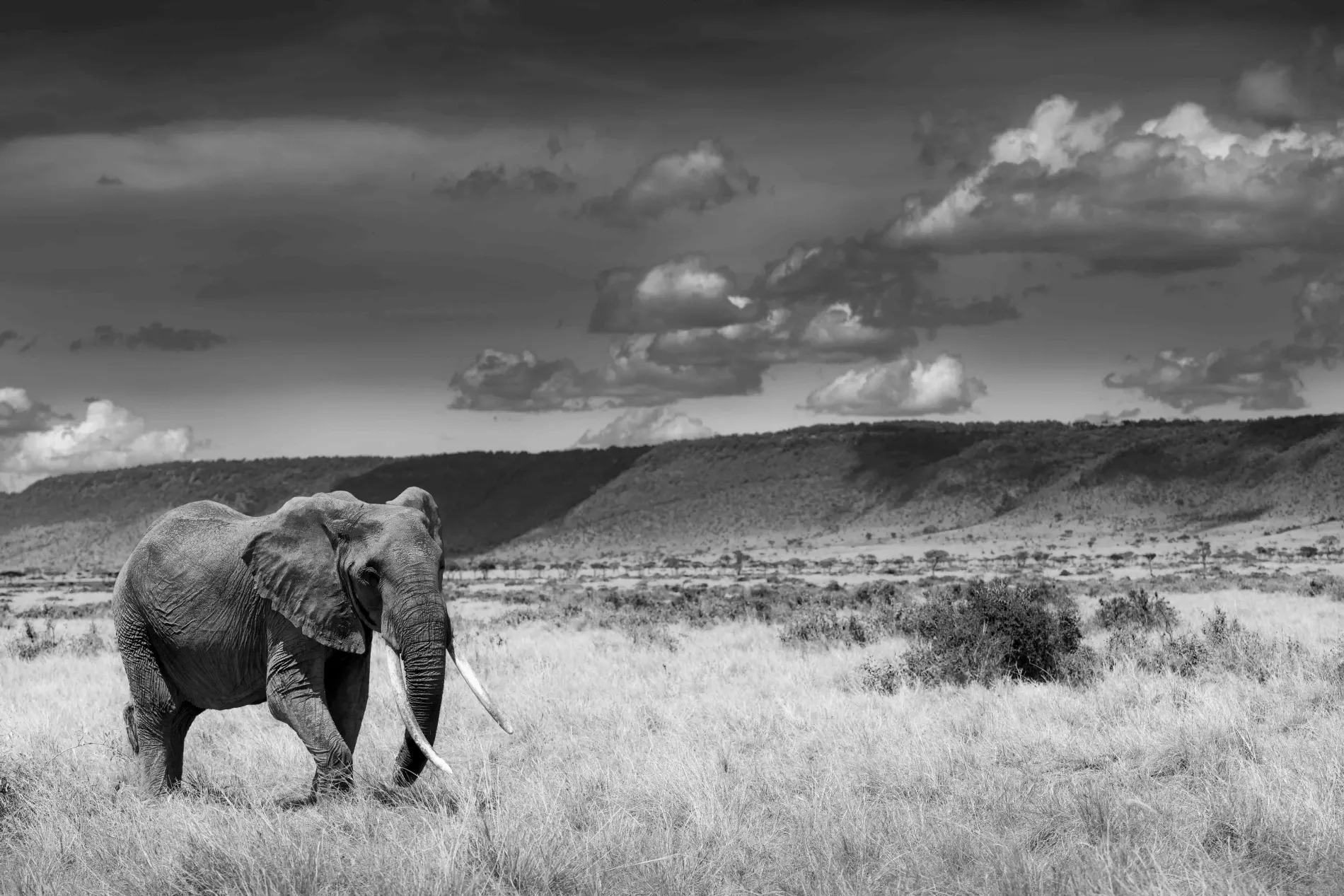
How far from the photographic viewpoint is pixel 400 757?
26.0 ft

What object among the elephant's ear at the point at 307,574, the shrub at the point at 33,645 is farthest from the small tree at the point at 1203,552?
the elephant's ear at the point at 307,574

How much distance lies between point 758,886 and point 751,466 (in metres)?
120

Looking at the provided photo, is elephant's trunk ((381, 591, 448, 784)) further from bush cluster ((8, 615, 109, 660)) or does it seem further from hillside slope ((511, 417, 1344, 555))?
hillside slope ((511, 417, 1344, 555))

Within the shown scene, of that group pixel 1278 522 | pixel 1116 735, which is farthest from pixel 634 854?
pixel 1278 522

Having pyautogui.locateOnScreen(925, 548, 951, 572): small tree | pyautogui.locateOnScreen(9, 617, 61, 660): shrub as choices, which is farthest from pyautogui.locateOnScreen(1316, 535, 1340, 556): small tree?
pyautogui.locateOnScreen(9, 617, 61, 660): shrub

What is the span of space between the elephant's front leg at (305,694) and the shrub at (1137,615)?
1322 cm

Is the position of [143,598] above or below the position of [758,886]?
above

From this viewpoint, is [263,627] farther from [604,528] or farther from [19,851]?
[604,528]

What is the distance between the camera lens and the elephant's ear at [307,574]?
313 inches

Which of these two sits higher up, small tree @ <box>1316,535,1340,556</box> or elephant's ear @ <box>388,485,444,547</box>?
elephant's ear @ <box>388,485,444,547</box>

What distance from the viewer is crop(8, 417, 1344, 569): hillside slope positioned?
95500mm

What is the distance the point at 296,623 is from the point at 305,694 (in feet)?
1.59

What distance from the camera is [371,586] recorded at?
7.90 m

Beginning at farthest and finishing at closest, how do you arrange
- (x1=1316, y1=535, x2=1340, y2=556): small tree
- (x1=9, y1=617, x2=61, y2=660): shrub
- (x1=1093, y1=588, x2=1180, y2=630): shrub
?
1. (x1=1316, y1=535, x2=1340, y2=556): small tree
2. (x1=9, y1=617, x2=61, y2=660): shrub
3. (x1=1093, y1=588, x2=1180, y2=630): shrub
